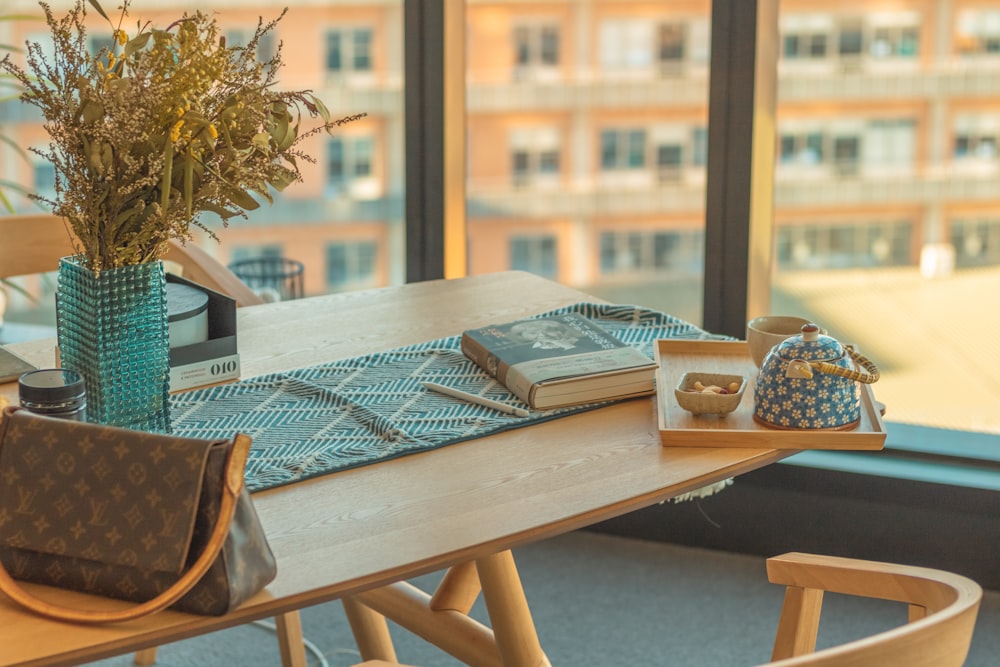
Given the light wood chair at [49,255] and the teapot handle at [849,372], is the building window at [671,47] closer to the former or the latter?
the light wood chair at [49,255]

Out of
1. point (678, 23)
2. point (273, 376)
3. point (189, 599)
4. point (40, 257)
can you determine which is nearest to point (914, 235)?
point (678, 23)

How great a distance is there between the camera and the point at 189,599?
3.51 ft

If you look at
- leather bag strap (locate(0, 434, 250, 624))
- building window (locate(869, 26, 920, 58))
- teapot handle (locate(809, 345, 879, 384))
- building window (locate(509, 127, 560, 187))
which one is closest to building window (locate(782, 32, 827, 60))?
building window (locate(869, 26, 920, 58))

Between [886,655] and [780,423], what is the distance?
0.60m

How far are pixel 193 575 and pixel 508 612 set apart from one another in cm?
80

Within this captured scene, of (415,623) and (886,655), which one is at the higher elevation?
(886,655)

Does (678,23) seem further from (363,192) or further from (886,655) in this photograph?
(886,655)

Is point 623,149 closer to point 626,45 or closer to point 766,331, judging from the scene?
point 626,45

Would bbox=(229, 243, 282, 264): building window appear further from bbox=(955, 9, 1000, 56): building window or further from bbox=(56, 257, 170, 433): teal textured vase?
bbox=(955, 9, 1000, 56): building window

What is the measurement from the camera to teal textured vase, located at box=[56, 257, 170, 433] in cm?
140

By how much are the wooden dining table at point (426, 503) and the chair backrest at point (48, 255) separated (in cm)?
26

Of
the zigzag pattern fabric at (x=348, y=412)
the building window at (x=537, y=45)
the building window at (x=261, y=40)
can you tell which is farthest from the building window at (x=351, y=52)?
the zigzag pattern fabric at (x=348, y=412)

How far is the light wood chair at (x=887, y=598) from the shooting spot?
2.98 feet

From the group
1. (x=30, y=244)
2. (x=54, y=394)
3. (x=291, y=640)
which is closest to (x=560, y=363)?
(x=54, y=394)
